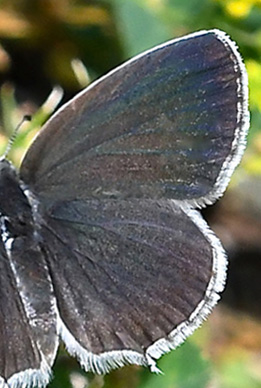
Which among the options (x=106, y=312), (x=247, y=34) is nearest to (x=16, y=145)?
(x=106, y=312)

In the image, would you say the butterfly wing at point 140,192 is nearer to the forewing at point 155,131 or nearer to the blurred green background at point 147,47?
the forewing at point 155,131

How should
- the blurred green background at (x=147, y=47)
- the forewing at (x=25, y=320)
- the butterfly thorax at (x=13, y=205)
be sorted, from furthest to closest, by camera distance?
1. the blurred green background at (x=147, y=47)
2. the butterfly thorax at (x=13, y=205)
3. the forewing at (x=25, y=320)

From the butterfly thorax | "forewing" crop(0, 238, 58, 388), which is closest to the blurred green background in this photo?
the butterfly thorax

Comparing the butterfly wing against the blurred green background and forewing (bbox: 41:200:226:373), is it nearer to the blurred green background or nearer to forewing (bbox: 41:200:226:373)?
forewing (bbox: 41:200:226:373)

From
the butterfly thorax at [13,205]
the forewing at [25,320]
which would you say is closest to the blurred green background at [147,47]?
the butterfly thorax at [13,205]

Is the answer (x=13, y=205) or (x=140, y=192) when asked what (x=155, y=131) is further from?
(x=13, y=205)

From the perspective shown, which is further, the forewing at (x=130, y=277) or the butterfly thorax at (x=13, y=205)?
the butterfly thorax at (x=13, y=205)

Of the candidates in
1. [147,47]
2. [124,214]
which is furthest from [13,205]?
[147,47]
